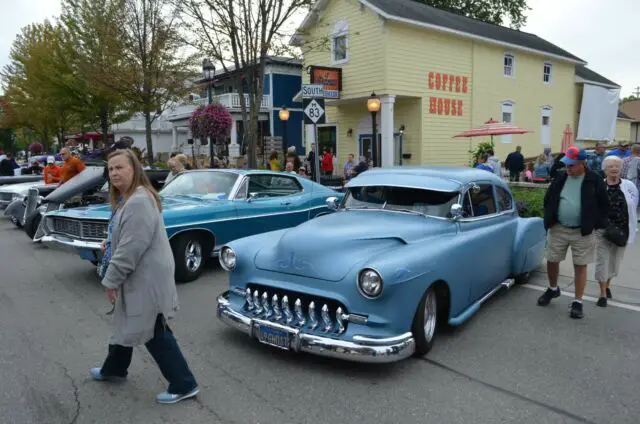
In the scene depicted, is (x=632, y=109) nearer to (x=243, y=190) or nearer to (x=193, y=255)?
(x=243, y=190)

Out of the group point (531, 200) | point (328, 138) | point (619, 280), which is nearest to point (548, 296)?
point (619, 280)

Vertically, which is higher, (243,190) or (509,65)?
(509,65)

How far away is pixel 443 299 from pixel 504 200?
1.99 m

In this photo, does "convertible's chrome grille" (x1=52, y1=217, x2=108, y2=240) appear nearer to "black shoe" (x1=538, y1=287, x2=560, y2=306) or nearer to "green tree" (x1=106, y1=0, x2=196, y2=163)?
"black shoe" (x1=538, y1=287, x2=560, y2=306)

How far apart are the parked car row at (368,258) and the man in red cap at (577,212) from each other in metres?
0.55

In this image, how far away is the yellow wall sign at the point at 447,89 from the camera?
20.1 metres

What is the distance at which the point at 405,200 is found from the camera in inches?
206

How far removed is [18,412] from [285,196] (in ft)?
17.8

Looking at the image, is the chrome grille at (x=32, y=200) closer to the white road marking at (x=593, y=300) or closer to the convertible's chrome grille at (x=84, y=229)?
the convertible's chrome grille at (x=84, y=229)

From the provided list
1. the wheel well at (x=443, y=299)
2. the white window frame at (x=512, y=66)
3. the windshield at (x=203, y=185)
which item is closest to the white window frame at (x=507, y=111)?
the white window frame at (x=512, y=66)

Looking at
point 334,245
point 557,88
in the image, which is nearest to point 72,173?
point 334,245

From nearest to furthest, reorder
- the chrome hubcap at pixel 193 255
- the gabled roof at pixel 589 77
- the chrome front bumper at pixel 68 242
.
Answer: the chrome front bumper at pixel 68 242
the chrome hubcap at pixel 193 255
the gabled roof at pixel 589 77

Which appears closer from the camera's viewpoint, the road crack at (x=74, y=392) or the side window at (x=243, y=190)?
the road crack at (x=74, y=392)

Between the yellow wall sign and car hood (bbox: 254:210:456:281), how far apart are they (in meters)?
16.1
